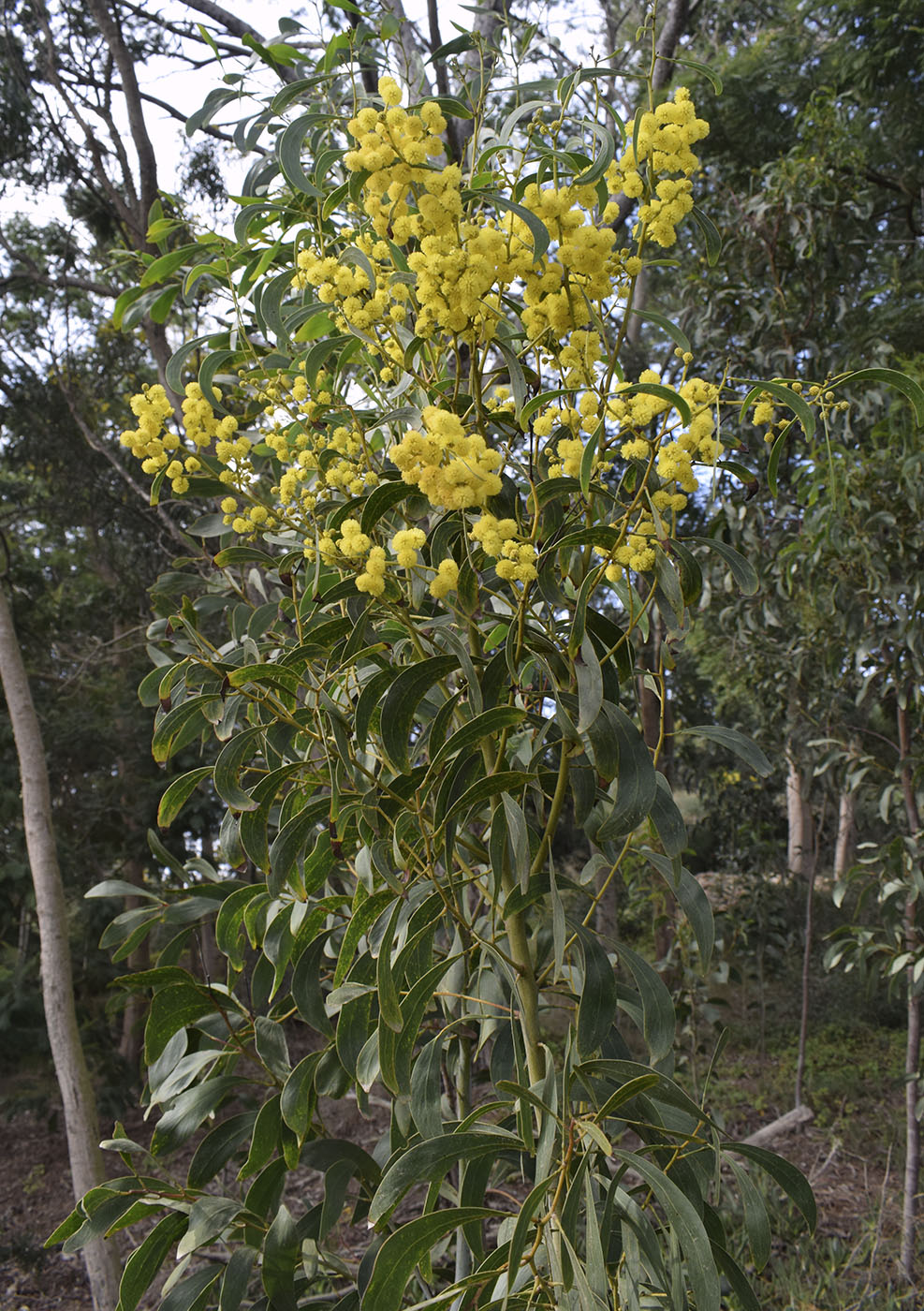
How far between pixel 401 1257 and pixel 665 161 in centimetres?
87

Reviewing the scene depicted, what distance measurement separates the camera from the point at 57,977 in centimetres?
254

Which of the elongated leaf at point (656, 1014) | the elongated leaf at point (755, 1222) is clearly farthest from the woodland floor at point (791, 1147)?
the elongated leaf at point (656, 1014)

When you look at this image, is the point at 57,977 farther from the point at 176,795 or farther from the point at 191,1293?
the point at 176,795

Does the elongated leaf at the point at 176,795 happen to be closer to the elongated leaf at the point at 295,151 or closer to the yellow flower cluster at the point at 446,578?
the yellow flower cluster at the point at 446,578

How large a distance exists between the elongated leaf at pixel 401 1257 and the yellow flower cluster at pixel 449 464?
0.55m

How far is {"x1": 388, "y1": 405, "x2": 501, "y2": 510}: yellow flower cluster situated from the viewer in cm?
65

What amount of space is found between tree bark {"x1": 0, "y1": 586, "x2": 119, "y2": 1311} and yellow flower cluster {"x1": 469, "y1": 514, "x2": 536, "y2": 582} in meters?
2.30

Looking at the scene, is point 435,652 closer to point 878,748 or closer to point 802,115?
point 802,115

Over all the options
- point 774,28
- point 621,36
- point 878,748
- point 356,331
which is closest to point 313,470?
point 356,331

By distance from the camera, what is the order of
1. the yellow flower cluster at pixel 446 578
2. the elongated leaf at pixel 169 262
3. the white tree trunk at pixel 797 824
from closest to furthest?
the yellow flower cluster at pixel 446 578, the elongated leaf at pixel 169 262, the white tree trunk at pixel 797 824

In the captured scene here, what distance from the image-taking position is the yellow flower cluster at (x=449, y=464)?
0.65 meters

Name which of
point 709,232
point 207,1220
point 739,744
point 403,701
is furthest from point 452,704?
point 207,1220

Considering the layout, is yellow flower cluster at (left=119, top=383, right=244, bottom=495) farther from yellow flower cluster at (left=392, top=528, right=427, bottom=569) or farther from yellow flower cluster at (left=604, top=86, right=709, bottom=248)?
yellow flower cluster at (left=604, top=86, right=709, bottom=248)

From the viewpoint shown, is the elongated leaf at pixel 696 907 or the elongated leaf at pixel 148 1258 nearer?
the elongated leaf at pixel 696 907
